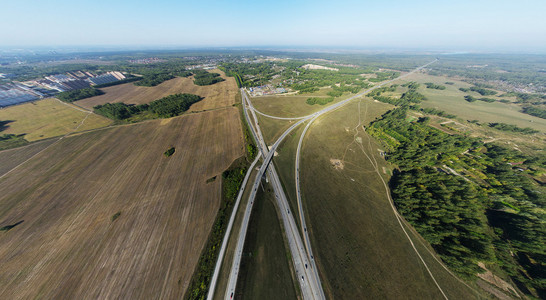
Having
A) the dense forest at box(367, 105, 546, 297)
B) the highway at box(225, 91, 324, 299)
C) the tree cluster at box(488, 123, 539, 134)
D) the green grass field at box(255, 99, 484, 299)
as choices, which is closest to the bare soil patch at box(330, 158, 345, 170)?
the green grass field at box(255, 99, 484, 299)

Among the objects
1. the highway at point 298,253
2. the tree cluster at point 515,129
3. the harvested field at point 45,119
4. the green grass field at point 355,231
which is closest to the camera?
the highway at point 298,253

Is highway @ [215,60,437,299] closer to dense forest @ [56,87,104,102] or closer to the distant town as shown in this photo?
dense forest @ [56,87,104,102]

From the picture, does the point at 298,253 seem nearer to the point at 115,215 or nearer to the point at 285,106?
the point at 115,215

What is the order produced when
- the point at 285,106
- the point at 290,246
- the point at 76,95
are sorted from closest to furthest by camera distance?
the point at 290,246 → the point at 285,106 → the point at 76,95

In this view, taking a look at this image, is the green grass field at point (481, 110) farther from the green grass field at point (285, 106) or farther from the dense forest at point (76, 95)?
the dense forest at point (76, 95)

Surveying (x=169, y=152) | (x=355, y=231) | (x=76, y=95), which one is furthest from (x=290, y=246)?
(x=76, y=95)

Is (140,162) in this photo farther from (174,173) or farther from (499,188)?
(499,188)

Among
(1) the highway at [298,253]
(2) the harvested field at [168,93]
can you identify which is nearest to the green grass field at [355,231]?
(1) the highway at [298,253]
